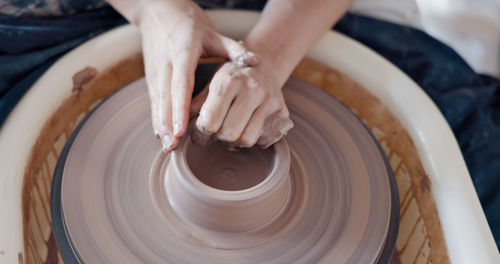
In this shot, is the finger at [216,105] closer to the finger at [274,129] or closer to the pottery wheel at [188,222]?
the finger at [274,129]

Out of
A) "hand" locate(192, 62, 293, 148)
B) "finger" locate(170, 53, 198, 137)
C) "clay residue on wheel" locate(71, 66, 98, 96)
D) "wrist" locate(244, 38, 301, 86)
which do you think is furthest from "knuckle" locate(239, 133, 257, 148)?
"clay residue on wheel" locate(71, 66, 98, 96)

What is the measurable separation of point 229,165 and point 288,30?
1.40 feet

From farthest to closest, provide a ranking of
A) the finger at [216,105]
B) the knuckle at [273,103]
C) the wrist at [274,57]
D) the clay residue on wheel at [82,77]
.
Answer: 1. the clay residue on wheel at [82,77]
2. the wrist at [274,57]
3. the knuckle at [273,103]
4. the finger at [216,105]

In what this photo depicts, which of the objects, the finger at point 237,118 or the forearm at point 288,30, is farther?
the forearm at point 288,30

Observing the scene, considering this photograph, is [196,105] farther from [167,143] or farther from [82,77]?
[82,77]

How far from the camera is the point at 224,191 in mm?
960

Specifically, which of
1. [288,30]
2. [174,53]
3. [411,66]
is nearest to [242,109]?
[174,53]

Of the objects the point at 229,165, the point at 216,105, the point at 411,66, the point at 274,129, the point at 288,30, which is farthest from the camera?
the point at 411,66

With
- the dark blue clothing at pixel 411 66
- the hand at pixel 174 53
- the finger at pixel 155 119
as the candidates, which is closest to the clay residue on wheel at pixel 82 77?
the dark blue clothing at pixel 411 66

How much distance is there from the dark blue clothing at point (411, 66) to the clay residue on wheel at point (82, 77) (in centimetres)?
10

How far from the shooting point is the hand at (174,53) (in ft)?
3.30

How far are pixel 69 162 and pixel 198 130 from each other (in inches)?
14.6

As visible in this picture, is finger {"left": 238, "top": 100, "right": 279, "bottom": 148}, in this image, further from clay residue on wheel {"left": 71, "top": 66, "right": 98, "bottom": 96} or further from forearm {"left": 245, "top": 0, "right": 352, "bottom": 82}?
clay residue on wheel {"left": 71, "top": 66, "right": 98, "bottom": 96}

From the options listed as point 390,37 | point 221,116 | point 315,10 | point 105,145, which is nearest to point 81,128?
point 105,145
